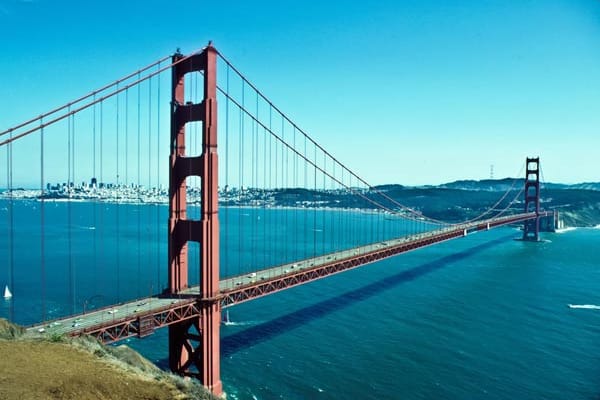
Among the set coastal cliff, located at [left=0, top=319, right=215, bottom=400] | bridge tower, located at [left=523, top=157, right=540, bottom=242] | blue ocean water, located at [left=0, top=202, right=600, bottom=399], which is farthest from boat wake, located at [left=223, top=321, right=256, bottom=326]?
bridge tower, located at [left=523, top=157, right=540, bottom=242]

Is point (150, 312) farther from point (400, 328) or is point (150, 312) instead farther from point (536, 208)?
point (536, 208)

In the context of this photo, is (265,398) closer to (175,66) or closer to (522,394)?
→ (522,394)

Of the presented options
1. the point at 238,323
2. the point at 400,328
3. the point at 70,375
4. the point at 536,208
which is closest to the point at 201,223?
the point at 70,375

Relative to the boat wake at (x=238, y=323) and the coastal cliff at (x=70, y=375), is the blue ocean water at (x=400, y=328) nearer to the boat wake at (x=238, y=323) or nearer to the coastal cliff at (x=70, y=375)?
the boat wake at (x=238, y=323)

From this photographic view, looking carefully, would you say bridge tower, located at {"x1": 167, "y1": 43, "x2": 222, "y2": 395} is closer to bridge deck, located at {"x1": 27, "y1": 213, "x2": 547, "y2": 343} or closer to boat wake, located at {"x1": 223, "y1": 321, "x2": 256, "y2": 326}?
bridge deck, located at {"x1": 27, "y1": 213, "x2": 547, "y2": 343}

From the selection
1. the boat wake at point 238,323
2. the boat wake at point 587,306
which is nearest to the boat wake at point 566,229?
the boat wake at point 587,306
